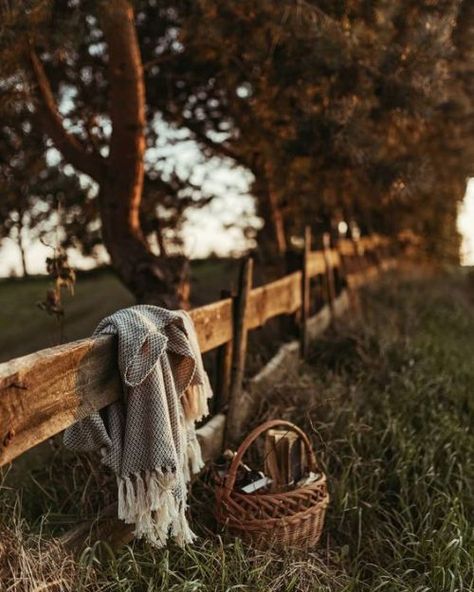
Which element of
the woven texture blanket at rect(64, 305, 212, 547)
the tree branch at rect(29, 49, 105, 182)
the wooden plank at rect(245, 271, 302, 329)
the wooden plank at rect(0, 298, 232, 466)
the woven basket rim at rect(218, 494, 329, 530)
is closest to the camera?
the wooden plank at rect(0, 298, 232, 466)

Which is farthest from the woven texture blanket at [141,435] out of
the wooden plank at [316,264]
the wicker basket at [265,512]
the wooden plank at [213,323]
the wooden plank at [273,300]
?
the wooden plank at [316,264]

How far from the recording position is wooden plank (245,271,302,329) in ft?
18.9

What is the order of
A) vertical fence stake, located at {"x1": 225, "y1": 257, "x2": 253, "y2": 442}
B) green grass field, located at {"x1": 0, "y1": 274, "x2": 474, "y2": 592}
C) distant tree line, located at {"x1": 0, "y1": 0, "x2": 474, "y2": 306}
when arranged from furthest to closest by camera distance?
distant tree line, located at {"x1": 0, "y1": 0, "x2": 474, "y2": 306} → vertical fence stake, located at {"x1": 225, "y1": 257, "x2": 253, "y2": 442} → green grass field, located at {"x1": 0, "y1": 274, "x2": 474, "y2": 592}

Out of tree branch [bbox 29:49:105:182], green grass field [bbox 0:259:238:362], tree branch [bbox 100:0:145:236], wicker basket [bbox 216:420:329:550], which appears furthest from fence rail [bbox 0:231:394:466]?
green grass field [bbox 0:259:238:362]

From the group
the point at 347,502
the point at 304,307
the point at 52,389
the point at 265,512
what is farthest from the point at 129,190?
the point at 52,389

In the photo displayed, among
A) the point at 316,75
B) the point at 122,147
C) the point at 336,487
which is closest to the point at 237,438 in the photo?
the point at 336,487

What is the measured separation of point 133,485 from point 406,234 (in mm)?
15327

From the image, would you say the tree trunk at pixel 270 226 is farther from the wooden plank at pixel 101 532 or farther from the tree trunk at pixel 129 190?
the wooden plank at pixel 101 532

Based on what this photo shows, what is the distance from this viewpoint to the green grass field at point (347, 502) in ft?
11.3

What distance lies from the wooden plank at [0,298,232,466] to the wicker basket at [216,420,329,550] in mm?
797

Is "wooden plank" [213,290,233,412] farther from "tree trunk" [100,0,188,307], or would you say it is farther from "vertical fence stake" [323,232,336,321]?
"vertical fence stake" [323,232,336,321]

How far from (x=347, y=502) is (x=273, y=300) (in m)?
2.22

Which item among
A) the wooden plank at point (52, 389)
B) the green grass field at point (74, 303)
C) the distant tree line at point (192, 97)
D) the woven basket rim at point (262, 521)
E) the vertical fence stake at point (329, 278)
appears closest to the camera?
the wooden plank at point (52, 389)

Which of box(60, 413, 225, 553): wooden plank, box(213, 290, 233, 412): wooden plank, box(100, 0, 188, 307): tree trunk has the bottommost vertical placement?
box(60, 413, 225, 553): wooden plank
